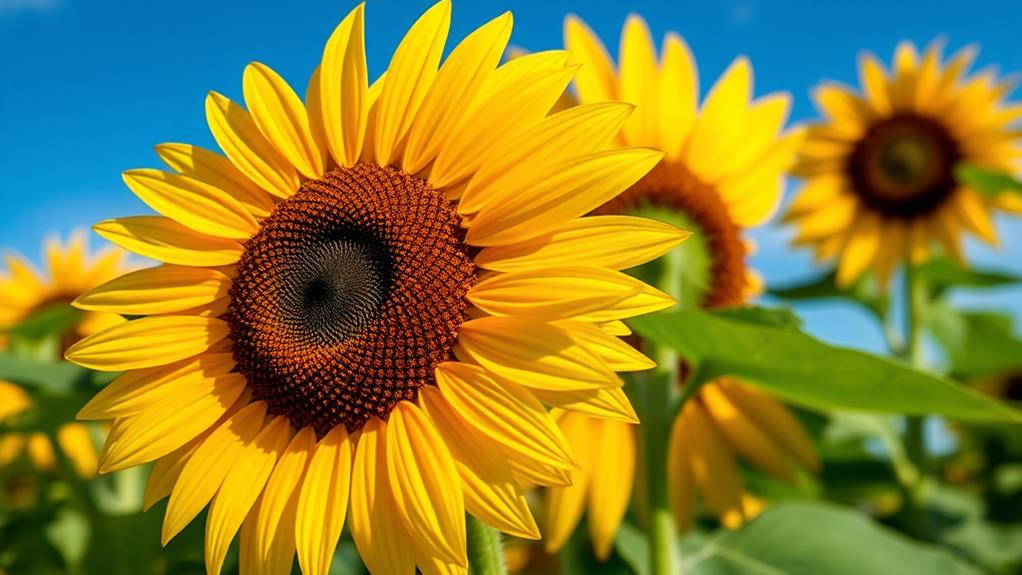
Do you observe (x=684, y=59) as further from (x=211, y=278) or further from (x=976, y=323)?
(x=976, y=323)

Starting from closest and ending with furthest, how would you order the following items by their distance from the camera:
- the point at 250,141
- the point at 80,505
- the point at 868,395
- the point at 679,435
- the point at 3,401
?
the point at 250,141, the point at 868,395, the point at 679,435, the point at 80,505, the point at 3,401

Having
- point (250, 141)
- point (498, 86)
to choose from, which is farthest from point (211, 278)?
point (498, 86)

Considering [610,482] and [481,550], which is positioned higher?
[481,550]

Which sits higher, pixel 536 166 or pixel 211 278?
pixel 536 166

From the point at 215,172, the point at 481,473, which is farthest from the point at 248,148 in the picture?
the point at 481,473

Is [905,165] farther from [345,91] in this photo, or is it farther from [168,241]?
[168,241]

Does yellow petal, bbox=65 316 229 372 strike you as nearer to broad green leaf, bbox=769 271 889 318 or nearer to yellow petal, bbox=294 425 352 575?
yellow petal, bbox=294 425 352 575

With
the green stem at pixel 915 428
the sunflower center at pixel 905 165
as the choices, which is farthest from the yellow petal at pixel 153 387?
the sunflower center at pixel 905 165
